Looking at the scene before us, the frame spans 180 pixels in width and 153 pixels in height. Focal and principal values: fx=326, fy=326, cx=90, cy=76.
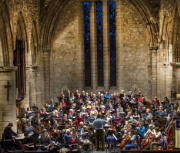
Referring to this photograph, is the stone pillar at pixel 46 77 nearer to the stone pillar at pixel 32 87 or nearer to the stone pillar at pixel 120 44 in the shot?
the stone pillar at pixel 32 87

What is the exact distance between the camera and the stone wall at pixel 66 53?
19.9 meters

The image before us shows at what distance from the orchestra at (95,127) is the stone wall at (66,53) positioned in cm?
365

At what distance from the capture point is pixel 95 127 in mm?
11961

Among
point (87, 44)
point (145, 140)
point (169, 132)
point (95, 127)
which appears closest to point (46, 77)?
point (87, 44)

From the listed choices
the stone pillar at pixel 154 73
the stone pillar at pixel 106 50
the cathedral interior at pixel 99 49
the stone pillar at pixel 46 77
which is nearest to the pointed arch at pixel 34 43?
the cathedral interior at pixel 99 49

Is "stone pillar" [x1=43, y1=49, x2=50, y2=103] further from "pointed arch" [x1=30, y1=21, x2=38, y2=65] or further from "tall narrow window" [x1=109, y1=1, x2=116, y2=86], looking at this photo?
"tall narrow window" [x1=109, y1=1, x2=116, y2=86]

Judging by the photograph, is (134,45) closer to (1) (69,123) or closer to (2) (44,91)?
(2) (44,91)

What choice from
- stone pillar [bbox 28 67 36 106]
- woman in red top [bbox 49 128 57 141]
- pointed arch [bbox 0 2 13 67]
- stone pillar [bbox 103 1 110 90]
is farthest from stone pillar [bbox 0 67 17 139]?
stone pillar [bbox 103 1 110 90]

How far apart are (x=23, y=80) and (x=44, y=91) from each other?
360 centimetres

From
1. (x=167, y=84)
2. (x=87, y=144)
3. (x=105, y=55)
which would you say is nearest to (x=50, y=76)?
(x=105, y=55)

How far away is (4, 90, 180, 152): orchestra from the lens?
36.1 ft

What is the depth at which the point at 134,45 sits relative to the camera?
20.0m

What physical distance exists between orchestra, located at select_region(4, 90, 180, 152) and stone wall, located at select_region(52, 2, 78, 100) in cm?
365

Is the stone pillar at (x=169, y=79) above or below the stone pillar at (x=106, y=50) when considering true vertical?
below
